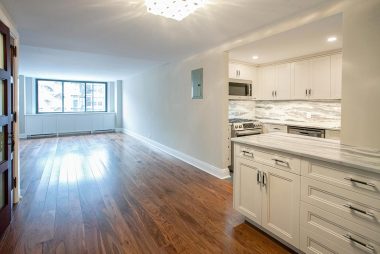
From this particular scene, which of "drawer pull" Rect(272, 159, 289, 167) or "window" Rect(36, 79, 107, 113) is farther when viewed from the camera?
"window" Rect(36, 79, 107, 113)

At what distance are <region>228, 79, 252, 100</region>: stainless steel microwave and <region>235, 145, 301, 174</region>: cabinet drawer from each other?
2059 mm

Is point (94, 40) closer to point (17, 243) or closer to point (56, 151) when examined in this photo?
point (17, 243)

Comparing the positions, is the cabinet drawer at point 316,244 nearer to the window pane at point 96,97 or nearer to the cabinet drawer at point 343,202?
the cabinet drawer at point 343,202

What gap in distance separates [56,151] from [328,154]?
6.32 meters

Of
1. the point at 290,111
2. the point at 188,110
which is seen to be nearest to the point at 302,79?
the point at 290,111

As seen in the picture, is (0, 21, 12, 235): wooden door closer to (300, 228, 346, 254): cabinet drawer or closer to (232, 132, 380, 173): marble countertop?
(232, 132, 380, 173): marble countertop

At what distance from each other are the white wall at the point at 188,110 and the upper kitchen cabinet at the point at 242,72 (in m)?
0.63

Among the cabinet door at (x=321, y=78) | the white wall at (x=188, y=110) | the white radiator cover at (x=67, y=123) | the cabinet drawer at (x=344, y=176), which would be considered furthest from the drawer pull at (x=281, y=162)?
the white radiator cover at (x=67, y=123)

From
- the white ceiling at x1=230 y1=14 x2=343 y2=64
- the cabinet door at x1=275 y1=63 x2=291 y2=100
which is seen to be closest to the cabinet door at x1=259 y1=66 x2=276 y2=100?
the cabinet door at x1=275 y1=63 x2=291 y2=100

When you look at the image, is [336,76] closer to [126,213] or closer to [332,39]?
[332,39]

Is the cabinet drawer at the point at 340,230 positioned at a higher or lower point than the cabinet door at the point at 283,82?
lower

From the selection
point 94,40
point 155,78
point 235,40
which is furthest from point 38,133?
point 235,40

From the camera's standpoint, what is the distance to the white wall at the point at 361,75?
184cm

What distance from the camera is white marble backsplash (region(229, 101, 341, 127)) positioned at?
4.00 metres
